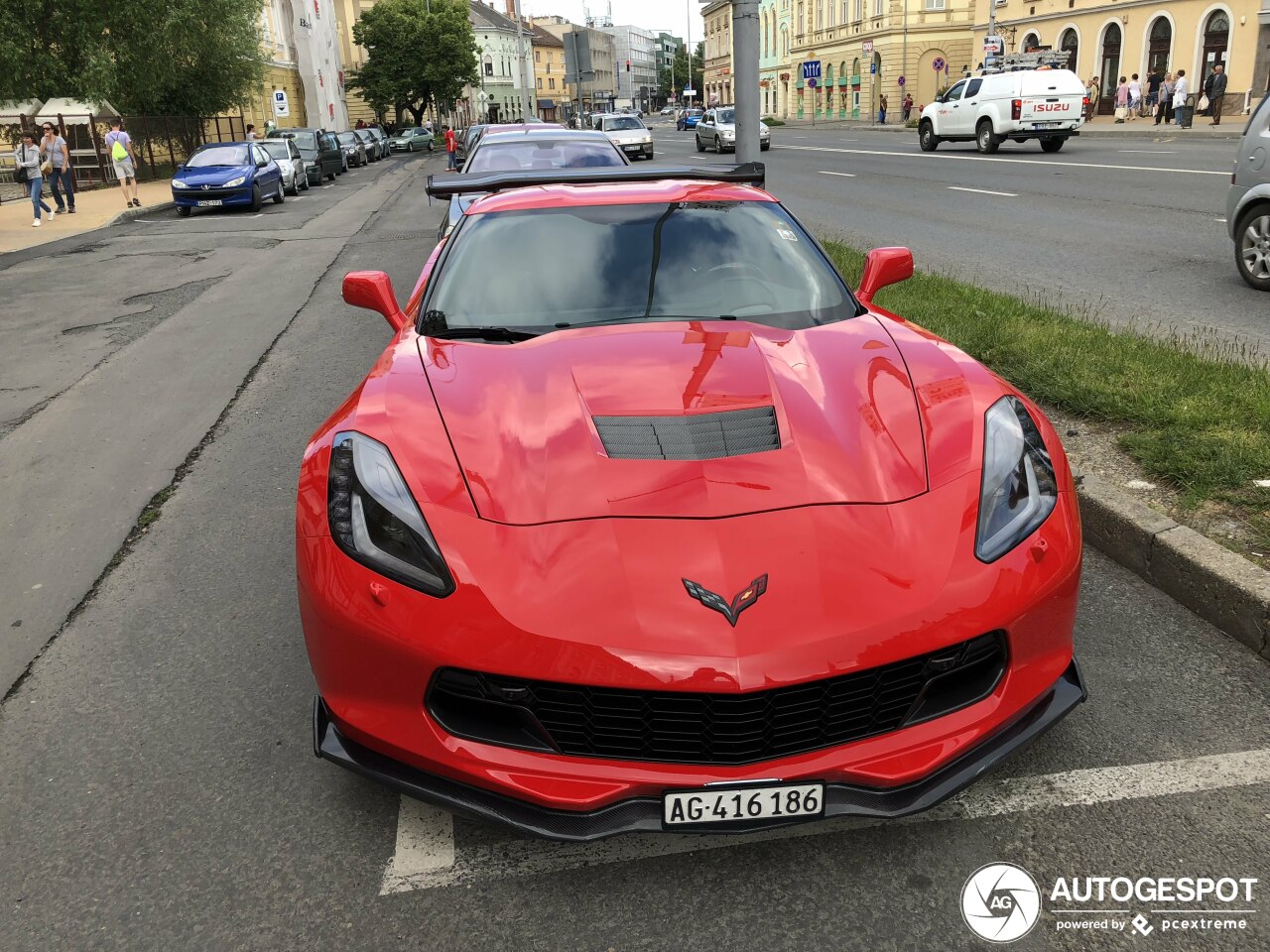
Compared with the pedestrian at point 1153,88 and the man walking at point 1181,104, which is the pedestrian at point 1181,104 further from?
the pedestrian at point 1153,88

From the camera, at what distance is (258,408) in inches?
255

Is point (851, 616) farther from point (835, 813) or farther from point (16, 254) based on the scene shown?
point (16, 254)

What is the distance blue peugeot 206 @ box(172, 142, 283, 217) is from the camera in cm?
2133

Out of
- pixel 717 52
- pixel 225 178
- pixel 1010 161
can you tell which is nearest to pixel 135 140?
pixel 225 178

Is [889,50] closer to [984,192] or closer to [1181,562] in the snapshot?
[984,192]

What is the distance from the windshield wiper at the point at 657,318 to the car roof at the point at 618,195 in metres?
0.70

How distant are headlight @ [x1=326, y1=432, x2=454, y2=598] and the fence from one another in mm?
29373

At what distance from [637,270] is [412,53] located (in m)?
76.4

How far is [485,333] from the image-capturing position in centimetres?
328

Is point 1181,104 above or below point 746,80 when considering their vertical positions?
below

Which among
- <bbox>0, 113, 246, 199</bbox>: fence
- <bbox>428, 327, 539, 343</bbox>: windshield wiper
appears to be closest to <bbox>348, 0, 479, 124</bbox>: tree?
<bbox>0, 113, 246, 199</bbox>: fence

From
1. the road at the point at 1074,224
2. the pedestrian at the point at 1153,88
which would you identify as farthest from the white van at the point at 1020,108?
the pedestrian at the point at 1153,88

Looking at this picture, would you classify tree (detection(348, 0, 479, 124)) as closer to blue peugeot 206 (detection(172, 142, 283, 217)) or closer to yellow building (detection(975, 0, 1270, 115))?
yellow building (detection(975, 0, 1270, 115))

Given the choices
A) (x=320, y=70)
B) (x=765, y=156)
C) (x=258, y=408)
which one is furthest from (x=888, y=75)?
(x=258, y=408)
